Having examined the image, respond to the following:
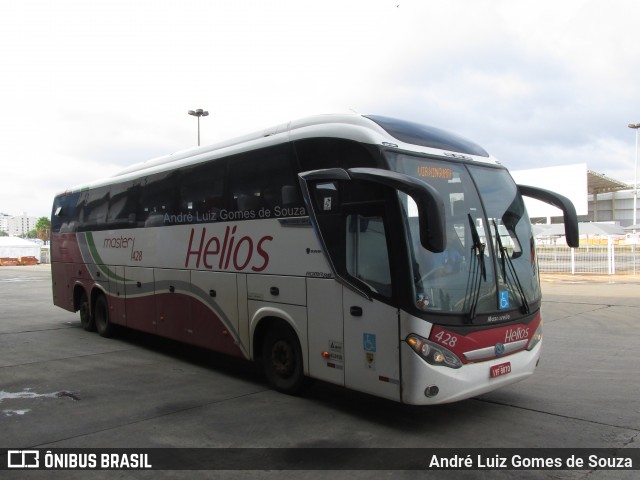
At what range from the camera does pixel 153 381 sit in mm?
7629

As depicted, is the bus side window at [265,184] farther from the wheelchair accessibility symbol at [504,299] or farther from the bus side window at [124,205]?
the bus side window at [124,205]

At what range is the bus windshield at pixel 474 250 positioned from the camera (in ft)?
16.8

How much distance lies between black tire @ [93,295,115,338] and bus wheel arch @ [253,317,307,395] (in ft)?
17.8

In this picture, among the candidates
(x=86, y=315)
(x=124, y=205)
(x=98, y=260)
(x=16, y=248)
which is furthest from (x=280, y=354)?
(x=16, y=248)

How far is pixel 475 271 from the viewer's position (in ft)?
17.7

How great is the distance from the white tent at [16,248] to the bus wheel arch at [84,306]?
154 feet

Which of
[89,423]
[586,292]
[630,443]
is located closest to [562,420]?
[630,443]

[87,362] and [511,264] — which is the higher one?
[511,264]

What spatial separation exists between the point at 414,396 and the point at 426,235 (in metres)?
1.64

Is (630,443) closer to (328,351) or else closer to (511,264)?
(511,264)

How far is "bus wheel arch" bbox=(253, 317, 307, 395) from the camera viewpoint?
6.53 m

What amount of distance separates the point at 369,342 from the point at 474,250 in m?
1.44

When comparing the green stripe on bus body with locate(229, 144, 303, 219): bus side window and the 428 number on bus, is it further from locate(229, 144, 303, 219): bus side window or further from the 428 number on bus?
the 428 number on bus

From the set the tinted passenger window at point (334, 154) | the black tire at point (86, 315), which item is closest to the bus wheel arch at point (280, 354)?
the tinted passenger window at point (334, 154)
